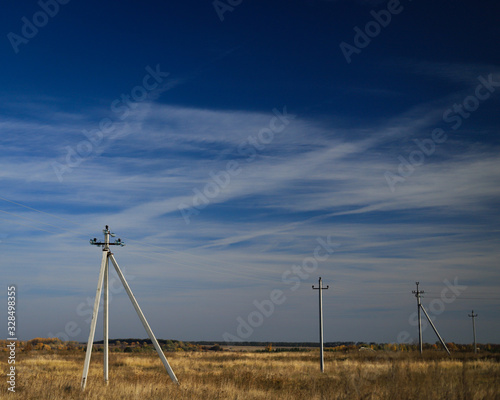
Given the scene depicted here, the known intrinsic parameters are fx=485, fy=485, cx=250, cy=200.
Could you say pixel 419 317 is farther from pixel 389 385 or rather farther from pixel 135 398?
pixel 135 398

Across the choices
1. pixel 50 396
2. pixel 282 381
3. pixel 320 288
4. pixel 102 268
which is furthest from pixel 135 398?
pixel 320 288

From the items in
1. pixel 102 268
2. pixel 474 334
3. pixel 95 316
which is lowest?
pixel 474 334

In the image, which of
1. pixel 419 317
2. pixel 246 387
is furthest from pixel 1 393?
Answer: pixel 419 317

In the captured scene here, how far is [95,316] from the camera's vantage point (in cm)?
1903

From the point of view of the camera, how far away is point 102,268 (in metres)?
19.7

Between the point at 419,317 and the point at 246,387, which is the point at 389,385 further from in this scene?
the point at 419,317

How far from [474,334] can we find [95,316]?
68.4 m

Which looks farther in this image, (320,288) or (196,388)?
(320,288)

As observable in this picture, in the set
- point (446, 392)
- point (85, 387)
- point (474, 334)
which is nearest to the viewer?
point (446, 392)

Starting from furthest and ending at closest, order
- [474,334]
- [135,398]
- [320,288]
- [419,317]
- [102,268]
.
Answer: [474,334], [419,317], [320,288], [102,268], [135,398]

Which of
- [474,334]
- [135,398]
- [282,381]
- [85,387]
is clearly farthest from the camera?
[474,334]

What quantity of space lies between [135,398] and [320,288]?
2234 cm

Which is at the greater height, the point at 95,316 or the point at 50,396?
the point at 95,316

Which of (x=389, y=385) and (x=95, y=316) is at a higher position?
(x=95, y=316)
